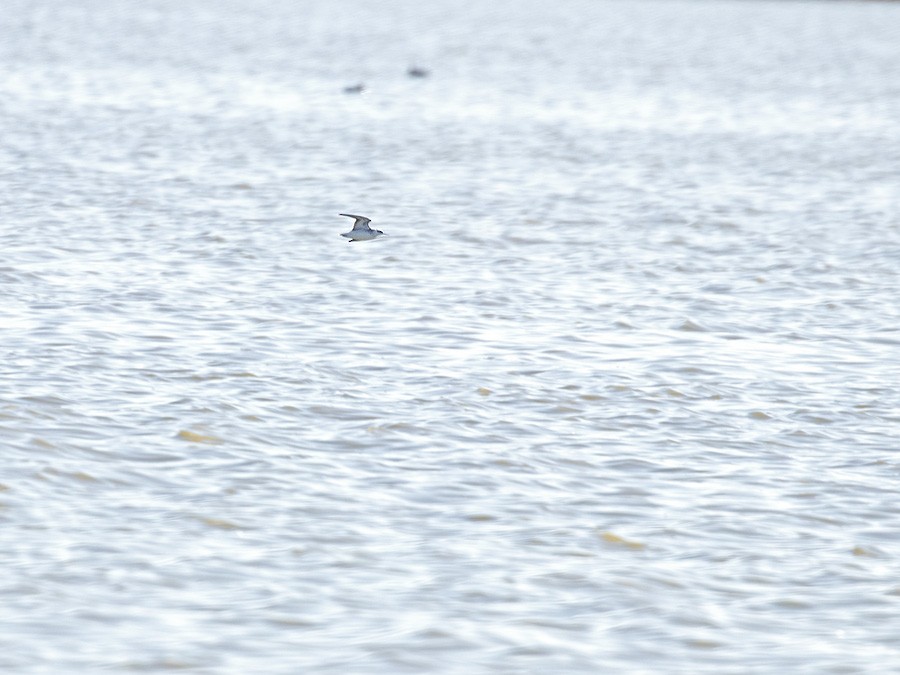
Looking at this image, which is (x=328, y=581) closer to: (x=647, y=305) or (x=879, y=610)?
(x=879, y=610)

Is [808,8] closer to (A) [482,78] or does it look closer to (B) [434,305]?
(A) [482,78]

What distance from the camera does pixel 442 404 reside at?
16438mm

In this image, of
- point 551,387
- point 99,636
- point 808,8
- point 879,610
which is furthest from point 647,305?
point 808,8

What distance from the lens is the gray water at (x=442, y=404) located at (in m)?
11.2

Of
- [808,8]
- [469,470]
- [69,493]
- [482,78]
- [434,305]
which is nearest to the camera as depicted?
[69,493]

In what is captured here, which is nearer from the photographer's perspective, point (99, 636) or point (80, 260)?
point (99, 636)

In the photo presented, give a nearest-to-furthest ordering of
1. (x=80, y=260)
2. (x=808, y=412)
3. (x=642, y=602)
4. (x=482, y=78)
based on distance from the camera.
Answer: (x=642, y=602) → (x=808, y=412) → (x=80, y=260) → (x=482, y=78)

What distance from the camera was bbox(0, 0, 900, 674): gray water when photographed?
1122 centimetres

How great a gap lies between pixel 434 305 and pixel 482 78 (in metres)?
36.5

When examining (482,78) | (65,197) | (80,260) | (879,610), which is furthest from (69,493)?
(482,78)

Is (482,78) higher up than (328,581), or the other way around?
(482,78)

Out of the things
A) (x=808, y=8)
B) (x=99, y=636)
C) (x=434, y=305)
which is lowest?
(x=99, y=636)

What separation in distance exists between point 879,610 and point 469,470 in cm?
393

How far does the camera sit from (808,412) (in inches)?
658
